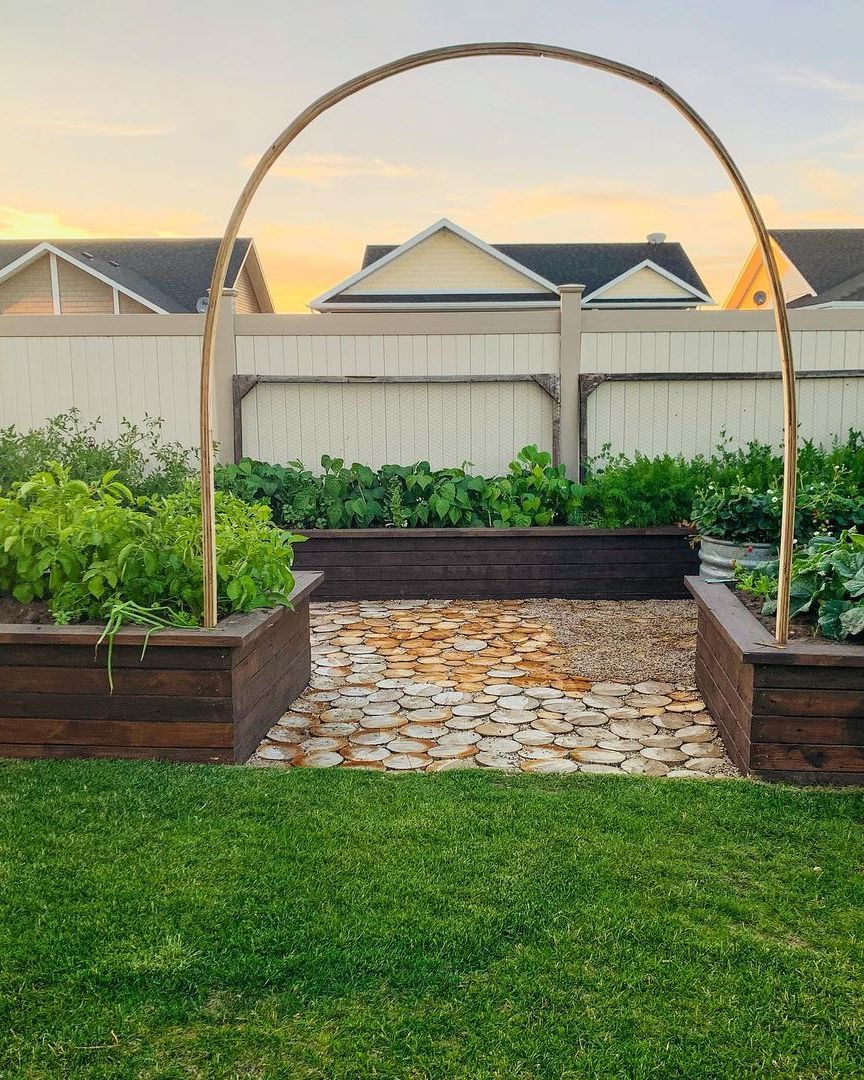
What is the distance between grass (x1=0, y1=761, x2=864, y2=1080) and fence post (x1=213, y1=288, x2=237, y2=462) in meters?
4.78

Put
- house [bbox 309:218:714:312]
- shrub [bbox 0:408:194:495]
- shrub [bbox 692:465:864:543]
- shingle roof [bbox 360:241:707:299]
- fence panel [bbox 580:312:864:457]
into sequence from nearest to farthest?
shrub [bbox 692:465:864:543]
shrub [bbox 0:408:194:495]
fence panel [bbox 580:312:864:457]
house [bbox 309:218:714:312]
shingle roof [bbox 360:241:707:299]

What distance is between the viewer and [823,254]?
65.8 feet

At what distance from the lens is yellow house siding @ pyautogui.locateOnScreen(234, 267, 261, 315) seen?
76.8ft

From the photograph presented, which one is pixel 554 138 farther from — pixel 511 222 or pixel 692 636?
pixel 511 222

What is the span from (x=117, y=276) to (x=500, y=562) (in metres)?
16.9

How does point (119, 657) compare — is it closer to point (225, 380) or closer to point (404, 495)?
point (404, 495)

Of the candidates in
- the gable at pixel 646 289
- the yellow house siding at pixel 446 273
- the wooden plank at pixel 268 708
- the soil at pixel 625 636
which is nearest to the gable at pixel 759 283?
the gable at pixel 646 289

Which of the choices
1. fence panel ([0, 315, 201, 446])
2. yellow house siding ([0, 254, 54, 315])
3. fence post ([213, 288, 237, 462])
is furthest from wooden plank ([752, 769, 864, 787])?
yellow house siding ([0, 254, 54, 315])

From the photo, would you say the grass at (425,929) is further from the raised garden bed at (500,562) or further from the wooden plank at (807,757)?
the raised garden bed at (500,562)

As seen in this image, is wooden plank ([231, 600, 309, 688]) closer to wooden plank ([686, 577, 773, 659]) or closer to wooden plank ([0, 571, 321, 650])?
wooden plank ([0, 571, 321, 650])

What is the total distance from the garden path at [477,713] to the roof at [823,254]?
15.7m

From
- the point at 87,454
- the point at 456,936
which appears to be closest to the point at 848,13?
the point at 87,454

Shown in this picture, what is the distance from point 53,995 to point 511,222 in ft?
68.8

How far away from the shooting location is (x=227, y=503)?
455 cm
